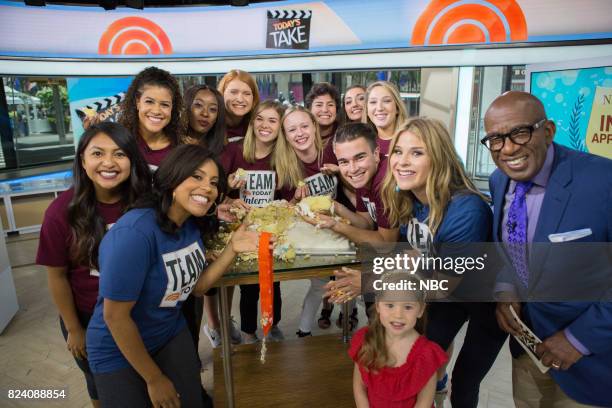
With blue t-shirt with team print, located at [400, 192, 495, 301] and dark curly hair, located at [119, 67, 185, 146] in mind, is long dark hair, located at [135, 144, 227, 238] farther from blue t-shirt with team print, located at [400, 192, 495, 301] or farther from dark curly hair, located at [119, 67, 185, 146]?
blue t-shirt with team print, located at [400, 192, 495, 301]

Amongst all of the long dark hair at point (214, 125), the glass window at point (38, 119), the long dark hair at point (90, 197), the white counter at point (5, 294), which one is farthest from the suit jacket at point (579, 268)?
the glass window at point (38, 119)

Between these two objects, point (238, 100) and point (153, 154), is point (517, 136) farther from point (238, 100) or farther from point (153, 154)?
point (238, 100)

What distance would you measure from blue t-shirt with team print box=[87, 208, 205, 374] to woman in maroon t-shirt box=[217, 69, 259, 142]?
1493 millimetres

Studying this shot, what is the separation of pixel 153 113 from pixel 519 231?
2.02m

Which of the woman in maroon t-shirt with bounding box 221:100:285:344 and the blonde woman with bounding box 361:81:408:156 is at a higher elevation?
the blonde woman with bounding box 361:81:408:156

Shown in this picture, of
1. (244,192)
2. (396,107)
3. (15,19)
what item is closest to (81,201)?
(244,192)

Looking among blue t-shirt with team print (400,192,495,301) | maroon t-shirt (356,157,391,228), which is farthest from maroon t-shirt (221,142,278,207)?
blue t-shirt with team print (400,192,495,301)

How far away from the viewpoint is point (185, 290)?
1.79 metres

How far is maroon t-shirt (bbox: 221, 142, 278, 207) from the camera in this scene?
112 inches

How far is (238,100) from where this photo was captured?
10.2 ft

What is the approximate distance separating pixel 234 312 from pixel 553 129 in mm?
3076

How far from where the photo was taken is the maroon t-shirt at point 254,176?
2.84 metres

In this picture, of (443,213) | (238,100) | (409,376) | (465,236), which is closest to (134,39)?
(238,100)

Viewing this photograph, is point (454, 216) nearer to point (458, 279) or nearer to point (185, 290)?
point (458, 279)
